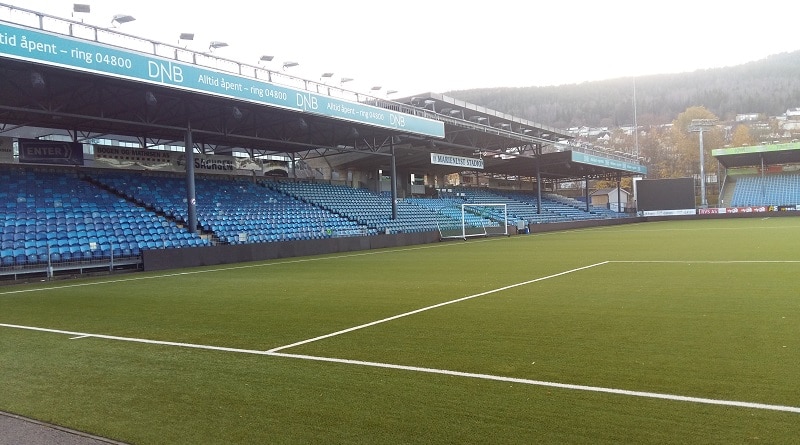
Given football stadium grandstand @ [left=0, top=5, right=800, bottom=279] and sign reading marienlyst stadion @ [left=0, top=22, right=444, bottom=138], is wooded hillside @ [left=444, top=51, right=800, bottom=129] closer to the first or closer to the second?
football stadium grandstand @ [left=0, top=5, right=800, bottom=279]

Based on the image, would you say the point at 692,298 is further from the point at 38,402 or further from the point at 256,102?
the point at 256,102

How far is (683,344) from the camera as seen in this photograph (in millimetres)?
6191

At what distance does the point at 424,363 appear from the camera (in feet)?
19.0

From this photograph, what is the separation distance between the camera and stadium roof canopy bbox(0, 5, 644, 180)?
661 inches

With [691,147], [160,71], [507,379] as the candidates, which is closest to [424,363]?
[507,379]

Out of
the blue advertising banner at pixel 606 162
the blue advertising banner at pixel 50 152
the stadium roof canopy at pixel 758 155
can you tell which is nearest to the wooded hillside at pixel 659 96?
the stadium roof canopy at pixel 758 155

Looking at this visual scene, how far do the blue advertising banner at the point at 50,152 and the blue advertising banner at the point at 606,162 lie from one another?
1483 inches

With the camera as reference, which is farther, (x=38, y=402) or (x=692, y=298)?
(x=692, y=298)

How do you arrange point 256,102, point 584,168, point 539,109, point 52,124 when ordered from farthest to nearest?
point 539,109 → point 584,168 → point 52,124 → point 256,102

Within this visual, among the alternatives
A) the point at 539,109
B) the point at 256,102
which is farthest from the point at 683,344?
the point at 539,109

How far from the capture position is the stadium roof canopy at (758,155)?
5586 cm

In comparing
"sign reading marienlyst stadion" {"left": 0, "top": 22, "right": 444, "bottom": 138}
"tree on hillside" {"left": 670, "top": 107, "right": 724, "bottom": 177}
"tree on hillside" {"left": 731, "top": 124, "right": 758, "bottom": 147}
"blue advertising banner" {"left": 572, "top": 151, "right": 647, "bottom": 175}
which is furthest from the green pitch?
"tree on hillside" {"left": 731, "top": 124, "right": 758, "bottom": 147}

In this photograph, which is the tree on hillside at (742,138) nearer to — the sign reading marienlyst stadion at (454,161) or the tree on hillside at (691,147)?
the tree on hillside at (691,147)

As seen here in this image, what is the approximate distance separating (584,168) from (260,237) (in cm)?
4146
